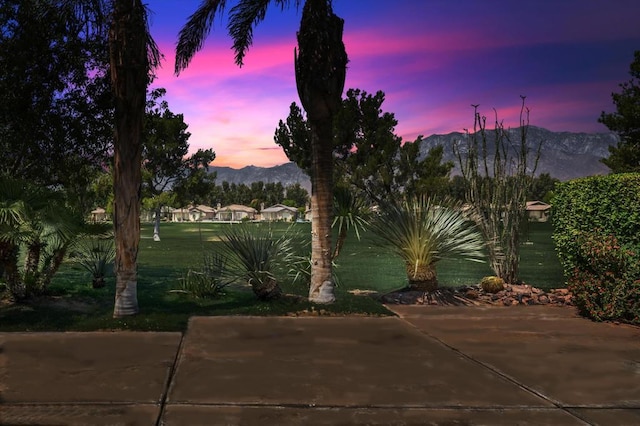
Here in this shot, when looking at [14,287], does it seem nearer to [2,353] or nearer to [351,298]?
[2,353]

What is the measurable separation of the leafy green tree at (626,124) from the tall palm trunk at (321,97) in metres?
29.7

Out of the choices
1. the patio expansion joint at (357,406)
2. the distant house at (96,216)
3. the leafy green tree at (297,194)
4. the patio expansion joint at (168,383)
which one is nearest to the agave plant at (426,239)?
the patio expansion joint at (168,383)

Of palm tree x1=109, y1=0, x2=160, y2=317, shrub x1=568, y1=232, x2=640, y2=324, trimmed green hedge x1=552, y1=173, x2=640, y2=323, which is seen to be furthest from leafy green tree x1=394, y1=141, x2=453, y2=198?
palm tree x1=109, y1=0, x2=160, y2=317

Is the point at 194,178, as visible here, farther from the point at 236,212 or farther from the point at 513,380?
the point at 236,212

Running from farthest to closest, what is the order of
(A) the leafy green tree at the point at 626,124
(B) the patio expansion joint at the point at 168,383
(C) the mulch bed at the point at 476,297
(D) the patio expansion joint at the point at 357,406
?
1. (A) the leafy green tree at the point at 626,124
2. (C) the mulch bed at the point at 476,297
3. (D) the patio expansion joint at the point at 357,406
4. (B) the patio expansion joint at the point at 168,383

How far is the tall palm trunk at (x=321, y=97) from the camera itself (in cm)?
975

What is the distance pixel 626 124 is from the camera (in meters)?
35.1

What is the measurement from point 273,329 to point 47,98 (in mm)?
7142

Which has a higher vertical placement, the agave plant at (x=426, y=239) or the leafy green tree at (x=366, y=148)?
the leafy green tree at (x=366, y=148)

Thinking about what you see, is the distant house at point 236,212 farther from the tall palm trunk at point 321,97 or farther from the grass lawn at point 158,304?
the tall palm trunk at point 321,97

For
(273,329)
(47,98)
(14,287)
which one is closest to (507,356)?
(273,329)

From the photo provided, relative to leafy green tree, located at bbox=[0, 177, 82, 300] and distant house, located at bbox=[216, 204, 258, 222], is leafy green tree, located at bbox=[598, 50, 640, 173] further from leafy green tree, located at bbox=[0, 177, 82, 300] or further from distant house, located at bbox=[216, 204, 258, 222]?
distant house, located at bbox=[216, 204, 258, 222]

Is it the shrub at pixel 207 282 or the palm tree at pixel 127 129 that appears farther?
the shrub at pixel 207 282

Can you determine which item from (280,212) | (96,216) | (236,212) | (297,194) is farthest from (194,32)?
(297,194)
